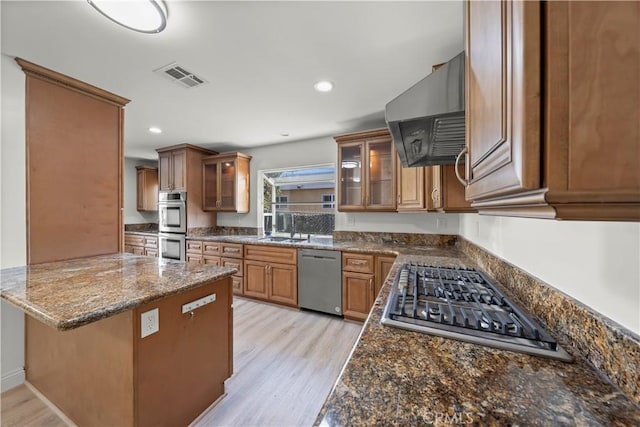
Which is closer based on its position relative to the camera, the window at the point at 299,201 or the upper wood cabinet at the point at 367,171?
the upper wood cabinet at the point at 367,171

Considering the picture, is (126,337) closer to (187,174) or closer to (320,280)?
(320,280)

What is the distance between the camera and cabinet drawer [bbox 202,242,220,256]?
3668 mm

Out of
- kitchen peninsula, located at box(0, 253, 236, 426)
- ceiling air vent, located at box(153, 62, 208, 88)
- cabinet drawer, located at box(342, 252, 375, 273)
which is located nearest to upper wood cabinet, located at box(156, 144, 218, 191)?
ceiling air vent, located at box(153, 62, 208, 88)

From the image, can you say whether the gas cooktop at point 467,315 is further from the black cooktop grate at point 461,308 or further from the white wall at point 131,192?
the white wall at point 131,192

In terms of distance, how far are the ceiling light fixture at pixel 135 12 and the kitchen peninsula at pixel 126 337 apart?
4.71 ft

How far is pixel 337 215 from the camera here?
3.56 m

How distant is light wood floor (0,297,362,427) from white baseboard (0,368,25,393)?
1.4 inches

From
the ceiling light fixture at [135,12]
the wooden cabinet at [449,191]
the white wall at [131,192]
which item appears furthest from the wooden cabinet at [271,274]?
the white wall at [131,192]

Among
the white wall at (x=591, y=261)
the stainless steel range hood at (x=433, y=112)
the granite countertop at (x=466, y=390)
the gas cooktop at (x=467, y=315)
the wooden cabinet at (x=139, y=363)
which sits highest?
the stainless steel range hood at (x=433, y=112)

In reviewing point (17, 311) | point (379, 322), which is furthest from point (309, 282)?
point (17, 311)

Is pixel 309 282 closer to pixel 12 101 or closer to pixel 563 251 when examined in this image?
pixel 563 251

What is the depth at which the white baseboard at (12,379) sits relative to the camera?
5.46ft

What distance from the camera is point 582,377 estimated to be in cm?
60

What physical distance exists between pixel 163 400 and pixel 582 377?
1.70m
